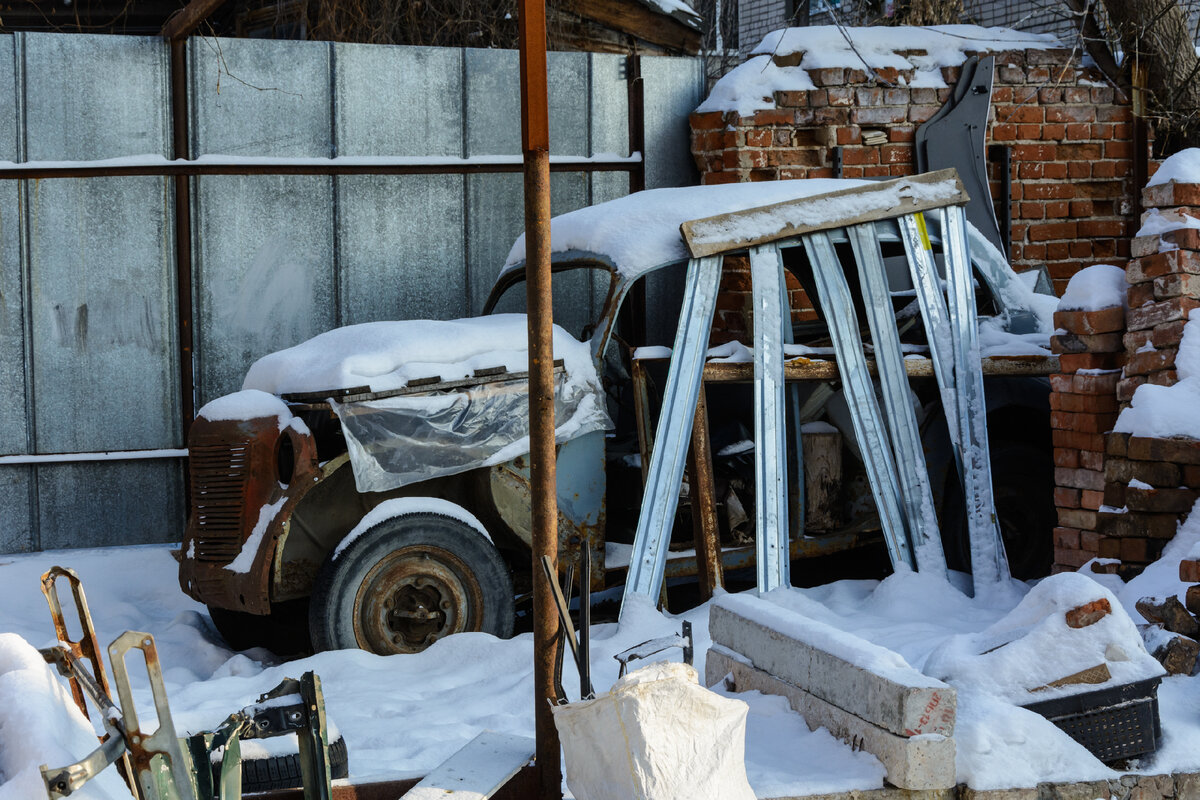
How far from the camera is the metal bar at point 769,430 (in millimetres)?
5410

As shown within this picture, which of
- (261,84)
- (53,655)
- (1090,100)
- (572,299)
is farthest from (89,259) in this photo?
(1090,100)

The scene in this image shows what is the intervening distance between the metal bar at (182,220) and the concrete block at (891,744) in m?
4.30

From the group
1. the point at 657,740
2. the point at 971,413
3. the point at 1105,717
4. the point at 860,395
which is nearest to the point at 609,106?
the point at 860,395

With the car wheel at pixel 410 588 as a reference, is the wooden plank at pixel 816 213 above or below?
above

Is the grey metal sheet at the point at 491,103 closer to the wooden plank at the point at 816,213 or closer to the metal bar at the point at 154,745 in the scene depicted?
the wooden plank at the point at 816,213

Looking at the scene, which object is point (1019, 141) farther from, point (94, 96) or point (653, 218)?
point (94, 96)

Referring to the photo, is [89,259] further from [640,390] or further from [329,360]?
[640,390]

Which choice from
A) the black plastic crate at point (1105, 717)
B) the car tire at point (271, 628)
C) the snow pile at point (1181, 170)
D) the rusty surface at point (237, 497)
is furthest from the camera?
the car tire at point (271, 628)

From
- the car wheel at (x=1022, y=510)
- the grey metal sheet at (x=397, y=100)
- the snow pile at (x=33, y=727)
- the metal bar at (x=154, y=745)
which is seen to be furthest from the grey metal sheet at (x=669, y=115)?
the metal bar at (x=154, y=745)

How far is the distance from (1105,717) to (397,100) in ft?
17.0

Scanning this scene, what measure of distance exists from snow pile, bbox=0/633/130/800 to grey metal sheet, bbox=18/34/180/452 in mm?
4585

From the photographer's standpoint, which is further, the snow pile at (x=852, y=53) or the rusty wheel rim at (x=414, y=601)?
the snow pile at (x=852, y=53)

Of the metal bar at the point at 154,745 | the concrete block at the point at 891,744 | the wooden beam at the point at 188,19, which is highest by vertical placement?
the wooden beam at the point at 188,19

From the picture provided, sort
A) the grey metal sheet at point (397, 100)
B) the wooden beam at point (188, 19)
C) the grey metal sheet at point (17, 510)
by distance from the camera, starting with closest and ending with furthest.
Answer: the wooden beam at point (188, 19)
the grey metal sheet at point (17, 510)
the grey metal sheet at point (397, 100)
